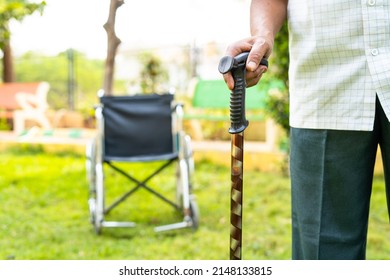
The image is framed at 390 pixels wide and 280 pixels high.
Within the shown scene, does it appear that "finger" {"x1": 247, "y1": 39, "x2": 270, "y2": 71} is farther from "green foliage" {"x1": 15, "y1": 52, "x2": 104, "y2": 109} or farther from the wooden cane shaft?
"green foliage" {"x1": 15, "y1": 52, "x2": 104, "y2": 109}

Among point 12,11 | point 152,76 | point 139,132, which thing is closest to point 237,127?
point 139,132

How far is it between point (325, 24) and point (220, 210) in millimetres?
2552

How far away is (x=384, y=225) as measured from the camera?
326 centimetres

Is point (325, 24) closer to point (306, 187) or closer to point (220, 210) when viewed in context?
point (306, 187)

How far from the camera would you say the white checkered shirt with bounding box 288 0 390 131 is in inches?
44.9

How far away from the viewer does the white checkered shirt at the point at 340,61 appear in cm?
114

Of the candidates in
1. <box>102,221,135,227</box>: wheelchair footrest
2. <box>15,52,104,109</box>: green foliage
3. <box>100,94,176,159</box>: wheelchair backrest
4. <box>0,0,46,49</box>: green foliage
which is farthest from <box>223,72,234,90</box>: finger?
<box>15,52,104,109</box>: green foliage

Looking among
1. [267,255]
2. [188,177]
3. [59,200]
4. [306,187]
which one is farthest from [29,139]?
[306,187]

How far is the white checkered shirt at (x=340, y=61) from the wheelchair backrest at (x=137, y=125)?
2168mm

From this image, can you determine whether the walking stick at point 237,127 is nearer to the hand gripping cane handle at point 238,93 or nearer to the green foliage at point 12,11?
the hand gripping cane handle at point 238,93

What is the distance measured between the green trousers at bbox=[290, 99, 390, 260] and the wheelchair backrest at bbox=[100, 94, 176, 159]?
211 cm

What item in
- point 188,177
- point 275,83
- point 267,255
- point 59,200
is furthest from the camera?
point 275,83

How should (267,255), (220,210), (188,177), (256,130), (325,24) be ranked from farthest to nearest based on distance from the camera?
(256,130), (220,210), (188,177), (267,255), (325,24)

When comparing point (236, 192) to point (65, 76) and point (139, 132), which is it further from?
point (65, 76)
